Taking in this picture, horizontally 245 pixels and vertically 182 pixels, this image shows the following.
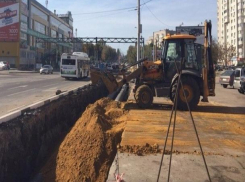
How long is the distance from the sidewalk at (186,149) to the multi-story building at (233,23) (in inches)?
3654

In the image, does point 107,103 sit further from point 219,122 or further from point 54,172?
point 54,172

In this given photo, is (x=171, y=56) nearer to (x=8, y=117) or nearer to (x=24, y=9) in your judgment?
(x=8, y=117)

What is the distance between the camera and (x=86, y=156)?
7234 mm

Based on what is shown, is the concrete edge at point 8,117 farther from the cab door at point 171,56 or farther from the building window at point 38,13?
the building window at point 38,13

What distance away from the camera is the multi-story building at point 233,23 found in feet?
351

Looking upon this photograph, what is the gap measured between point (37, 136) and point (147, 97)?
556cm

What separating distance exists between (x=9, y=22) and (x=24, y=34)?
15.6ft

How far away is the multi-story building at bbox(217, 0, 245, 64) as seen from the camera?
107 metres

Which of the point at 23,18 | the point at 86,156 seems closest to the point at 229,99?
the point at 86,156

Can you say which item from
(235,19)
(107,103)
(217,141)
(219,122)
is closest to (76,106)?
(107,103)

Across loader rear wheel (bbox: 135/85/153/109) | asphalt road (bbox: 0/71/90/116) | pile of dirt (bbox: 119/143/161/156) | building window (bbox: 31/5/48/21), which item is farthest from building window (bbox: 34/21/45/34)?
pile of dirt (bbox: 119/143/161/156)

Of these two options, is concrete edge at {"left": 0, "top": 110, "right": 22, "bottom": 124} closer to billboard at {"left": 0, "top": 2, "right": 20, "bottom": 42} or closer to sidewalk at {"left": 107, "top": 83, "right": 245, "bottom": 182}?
sidewalk at {"left": 107, "top": 83, "right": 245, "bottom": 182}

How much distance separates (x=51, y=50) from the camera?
93.0 m

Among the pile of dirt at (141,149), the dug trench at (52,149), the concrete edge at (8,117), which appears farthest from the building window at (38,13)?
the pile of dirt at (141,149)
